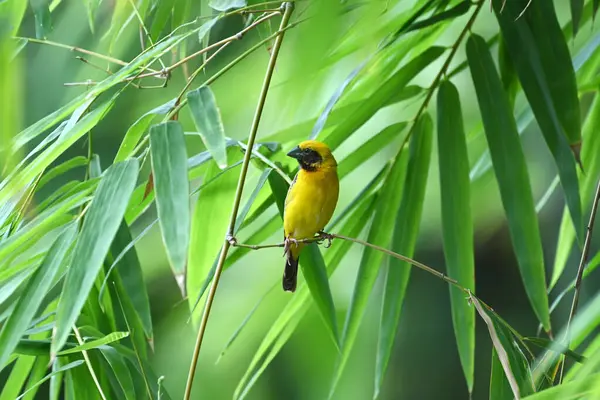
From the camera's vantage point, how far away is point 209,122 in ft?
2.24

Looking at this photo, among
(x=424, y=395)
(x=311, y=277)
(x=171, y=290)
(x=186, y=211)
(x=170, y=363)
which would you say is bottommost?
(x=424, y=395)

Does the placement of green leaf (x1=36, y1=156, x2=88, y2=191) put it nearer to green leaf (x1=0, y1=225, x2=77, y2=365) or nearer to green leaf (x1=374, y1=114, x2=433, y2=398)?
green leaf (x1=0, y1=225, x2=77, y2=365)

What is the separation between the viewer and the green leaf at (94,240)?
637mm

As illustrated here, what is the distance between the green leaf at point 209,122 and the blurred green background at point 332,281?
25cm

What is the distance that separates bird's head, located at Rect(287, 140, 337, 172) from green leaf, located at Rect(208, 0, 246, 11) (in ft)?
1.02

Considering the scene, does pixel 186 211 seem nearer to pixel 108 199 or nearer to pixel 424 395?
pixel 108 199

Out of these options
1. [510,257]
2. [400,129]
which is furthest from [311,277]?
[510,257]

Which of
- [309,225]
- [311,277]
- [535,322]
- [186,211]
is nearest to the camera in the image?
[186,211]

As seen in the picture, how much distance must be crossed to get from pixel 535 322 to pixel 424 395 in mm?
487

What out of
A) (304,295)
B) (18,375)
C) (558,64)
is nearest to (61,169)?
(18,375)

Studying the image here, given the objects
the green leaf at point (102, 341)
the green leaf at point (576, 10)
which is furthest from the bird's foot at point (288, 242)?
the green leaf at point (576, 10)

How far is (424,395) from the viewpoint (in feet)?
9.57

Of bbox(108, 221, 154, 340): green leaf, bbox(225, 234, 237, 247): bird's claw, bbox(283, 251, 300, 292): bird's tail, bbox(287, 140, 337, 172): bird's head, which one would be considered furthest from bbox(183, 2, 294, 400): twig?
bbox(283, 251, 300, 292): bird's tail

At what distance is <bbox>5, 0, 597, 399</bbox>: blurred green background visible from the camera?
4.09ft
